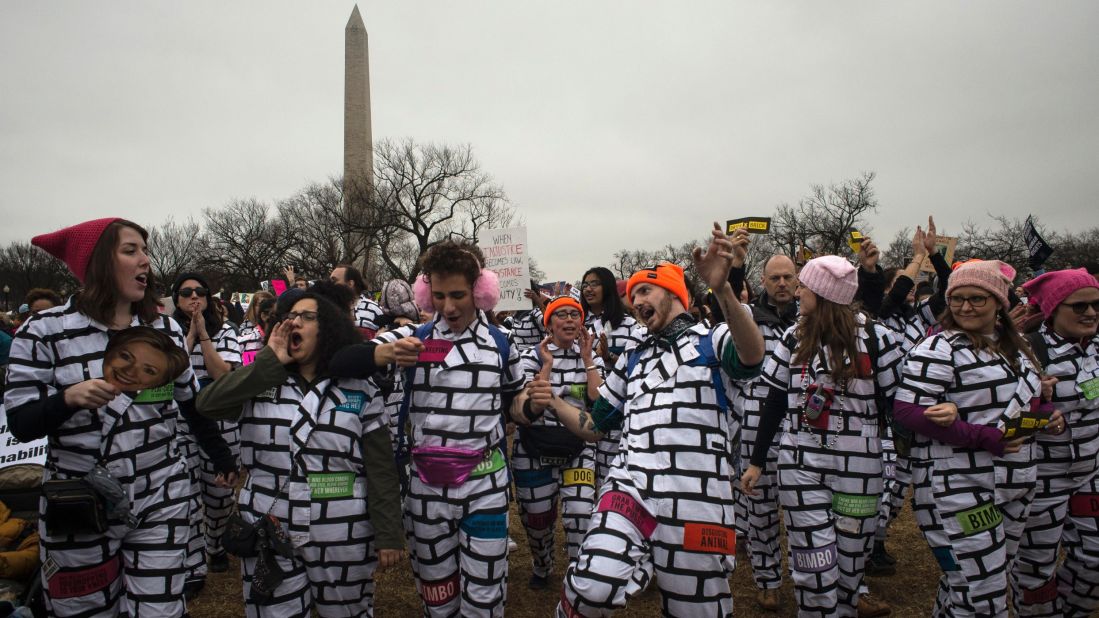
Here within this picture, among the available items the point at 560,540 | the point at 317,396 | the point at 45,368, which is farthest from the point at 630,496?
the point at 560,540

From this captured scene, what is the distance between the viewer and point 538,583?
505 centimetres

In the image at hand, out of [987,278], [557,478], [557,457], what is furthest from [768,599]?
[987,278]

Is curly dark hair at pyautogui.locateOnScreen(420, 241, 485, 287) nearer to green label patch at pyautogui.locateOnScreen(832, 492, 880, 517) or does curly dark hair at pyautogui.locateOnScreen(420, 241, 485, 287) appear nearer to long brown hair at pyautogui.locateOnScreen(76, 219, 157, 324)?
long brown hair at pyautogui.locateOnScreen(76, 219, 157, 324)

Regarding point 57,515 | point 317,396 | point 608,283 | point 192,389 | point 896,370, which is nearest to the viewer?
point 57,515

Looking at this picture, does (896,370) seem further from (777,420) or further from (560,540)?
(560,540)

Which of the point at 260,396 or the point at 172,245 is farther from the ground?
the point at 172,245

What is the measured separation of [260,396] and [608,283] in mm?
3293

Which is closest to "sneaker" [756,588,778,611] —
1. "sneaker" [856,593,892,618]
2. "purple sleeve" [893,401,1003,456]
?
"sneaker" [856,593,892,618]

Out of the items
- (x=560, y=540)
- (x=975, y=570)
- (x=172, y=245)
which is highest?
(x=172, y=245)

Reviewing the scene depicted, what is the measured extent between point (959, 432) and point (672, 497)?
5.45 feet

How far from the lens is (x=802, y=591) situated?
354cm

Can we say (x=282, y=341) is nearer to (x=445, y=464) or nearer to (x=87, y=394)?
(x=87, y=394)

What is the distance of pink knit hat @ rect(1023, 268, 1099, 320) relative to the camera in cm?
400

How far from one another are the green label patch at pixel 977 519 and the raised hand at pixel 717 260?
185 centimetres
